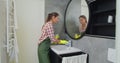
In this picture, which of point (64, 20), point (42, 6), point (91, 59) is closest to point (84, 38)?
point (91, 59)

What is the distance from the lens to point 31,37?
2.91 metres

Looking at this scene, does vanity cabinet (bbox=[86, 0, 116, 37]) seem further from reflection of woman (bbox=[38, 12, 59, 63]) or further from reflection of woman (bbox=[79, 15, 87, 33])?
reflection of woman (bbox=[38, 12, 59, 63])

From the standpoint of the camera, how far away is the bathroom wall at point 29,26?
283cm

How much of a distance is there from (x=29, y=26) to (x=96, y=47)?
5.50 ft

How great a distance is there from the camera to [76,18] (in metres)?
2.36

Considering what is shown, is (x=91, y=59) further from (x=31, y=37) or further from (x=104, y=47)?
(x=31, y=37)

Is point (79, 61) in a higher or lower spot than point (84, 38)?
lower

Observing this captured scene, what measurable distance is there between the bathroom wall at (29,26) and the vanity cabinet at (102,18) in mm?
1321

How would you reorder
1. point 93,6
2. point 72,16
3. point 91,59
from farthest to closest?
1. point 72,16
2. point 93,6
3. point 91,59

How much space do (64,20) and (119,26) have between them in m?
2.36

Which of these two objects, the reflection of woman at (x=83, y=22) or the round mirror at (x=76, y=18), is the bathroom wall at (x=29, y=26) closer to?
the round mirror at (x=76, y=18)

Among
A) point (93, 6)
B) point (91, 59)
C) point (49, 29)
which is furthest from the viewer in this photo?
point (49, 29)

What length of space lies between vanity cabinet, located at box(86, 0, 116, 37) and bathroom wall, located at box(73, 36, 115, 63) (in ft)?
0.42

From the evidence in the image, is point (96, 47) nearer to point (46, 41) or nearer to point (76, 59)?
point (76, 59)
